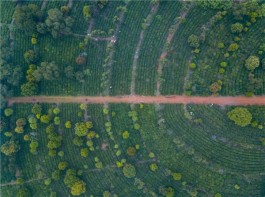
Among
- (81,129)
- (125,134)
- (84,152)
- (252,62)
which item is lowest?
(84,152)

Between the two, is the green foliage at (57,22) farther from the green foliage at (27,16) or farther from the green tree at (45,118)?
the green tree at (45,118)

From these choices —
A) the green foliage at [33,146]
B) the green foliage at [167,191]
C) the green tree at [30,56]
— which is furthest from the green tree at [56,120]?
the green foliage at [167,191]

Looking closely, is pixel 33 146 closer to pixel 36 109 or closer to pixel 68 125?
pixel 36 109

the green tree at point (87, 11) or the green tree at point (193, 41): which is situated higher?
the green tree at point (87, 11)

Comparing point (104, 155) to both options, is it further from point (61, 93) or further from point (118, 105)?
point (61, 93)

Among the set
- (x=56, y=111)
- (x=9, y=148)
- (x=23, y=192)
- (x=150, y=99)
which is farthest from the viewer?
(x=56, y=111)

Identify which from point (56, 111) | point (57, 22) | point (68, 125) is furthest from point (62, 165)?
point (57, 22)

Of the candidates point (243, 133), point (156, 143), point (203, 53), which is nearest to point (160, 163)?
point (156, 143)
